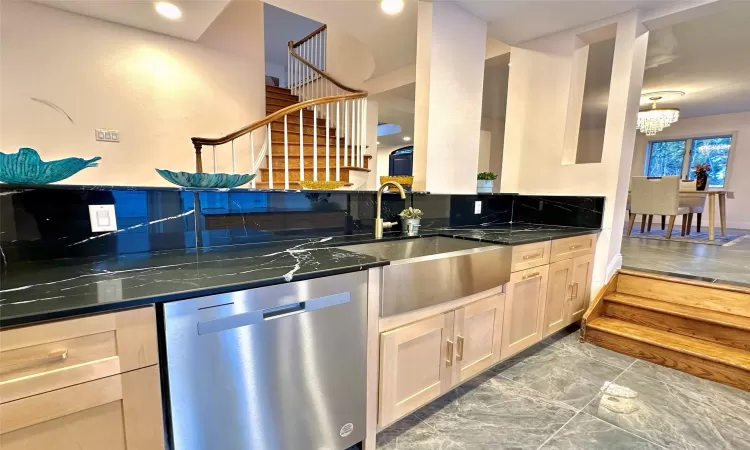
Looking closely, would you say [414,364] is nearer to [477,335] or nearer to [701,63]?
[477,335]

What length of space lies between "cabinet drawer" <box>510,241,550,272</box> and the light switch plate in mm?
1879

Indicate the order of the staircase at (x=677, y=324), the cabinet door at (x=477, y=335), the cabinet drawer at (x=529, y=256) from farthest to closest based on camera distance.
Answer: the staircase at (x=677, y=324) → the cabinet drawer at (x=529, y=256) → the cabinet door at (x=477, y=335)

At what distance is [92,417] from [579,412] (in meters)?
1.97

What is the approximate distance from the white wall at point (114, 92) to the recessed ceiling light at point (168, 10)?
0.57 metres

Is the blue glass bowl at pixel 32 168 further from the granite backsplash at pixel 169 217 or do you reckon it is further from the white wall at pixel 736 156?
the white wall at pixel 736 156

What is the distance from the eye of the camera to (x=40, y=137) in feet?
9.20

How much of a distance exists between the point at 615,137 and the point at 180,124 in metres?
4.07

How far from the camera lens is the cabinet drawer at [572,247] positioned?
2158 millimetres

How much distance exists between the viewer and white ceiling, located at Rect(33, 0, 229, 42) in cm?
261

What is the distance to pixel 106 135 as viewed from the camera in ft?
10.1

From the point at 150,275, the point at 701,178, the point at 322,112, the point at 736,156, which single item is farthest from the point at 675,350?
the point at 736,156

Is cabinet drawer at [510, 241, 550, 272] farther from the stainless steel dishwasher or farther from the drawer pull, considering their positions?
the drawer pull

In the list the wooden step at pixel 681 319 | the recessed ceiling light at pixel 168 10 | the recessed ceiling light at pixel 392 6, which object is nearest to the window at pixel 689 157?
the wooden step at pixel 681 319

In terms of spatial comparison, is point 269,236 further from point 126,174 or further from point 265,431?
point 126,174
